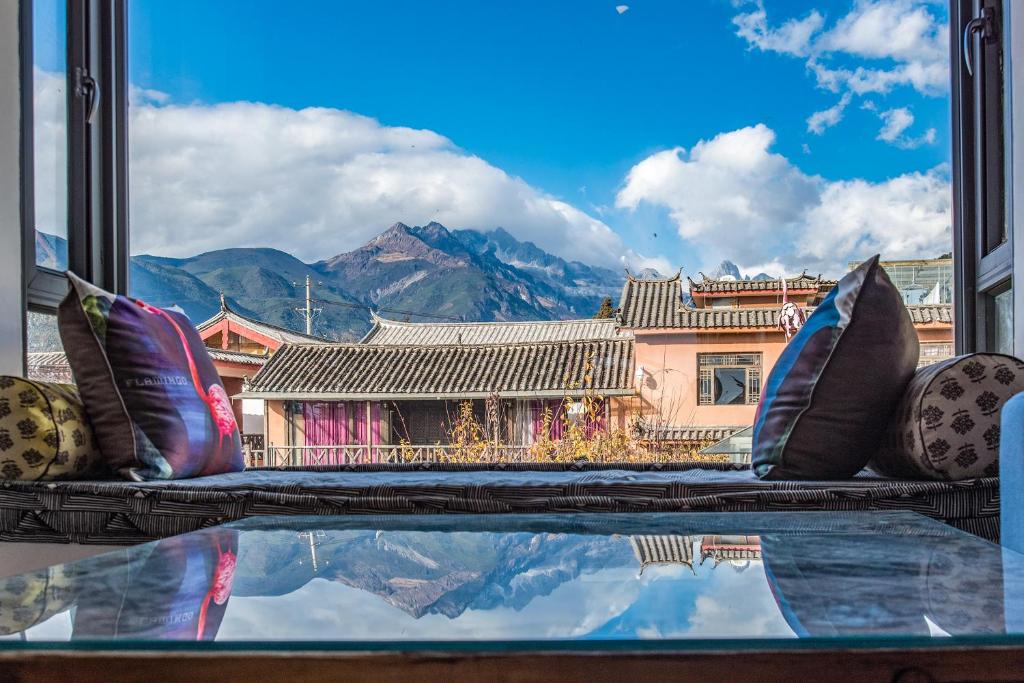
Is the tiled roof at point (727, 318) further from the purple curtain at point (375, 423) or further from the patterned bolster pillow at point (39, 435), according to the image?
the patterned bolster pillow at point (39, 435)

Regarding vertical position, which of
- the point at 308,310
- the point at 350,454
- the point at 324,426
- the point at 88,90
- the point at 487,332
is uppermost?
the point at 88,90

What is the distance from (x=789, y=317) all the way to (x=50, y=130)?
267cm

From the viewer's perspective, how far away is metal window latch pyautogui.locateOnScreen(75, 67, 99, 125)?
8.77 feet

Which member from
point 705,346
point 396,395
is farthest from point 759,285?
point 396,395

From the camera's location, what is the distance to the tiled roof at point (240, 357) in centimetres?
375

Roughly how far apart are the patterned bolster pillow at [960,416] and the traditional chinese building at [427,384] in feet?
7.18

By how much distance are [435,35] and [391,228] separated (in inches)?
33.4

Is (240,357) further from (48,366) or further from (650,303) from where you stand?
(650,303)

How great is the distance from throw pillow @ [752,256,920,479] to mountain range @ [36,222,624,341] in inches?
75.2

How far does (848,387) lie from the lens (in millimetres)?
1702

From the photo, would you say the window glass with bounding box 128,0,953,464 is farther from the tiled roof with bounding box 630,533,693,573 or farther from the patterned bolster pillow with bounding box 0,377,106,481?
the tiled roof with bounding box 630,533,693,573

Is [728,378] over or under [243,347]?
under

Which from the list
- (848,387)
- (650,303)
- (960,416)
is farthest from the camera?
(650,303)

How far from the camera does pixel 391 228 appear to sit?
3.77m
